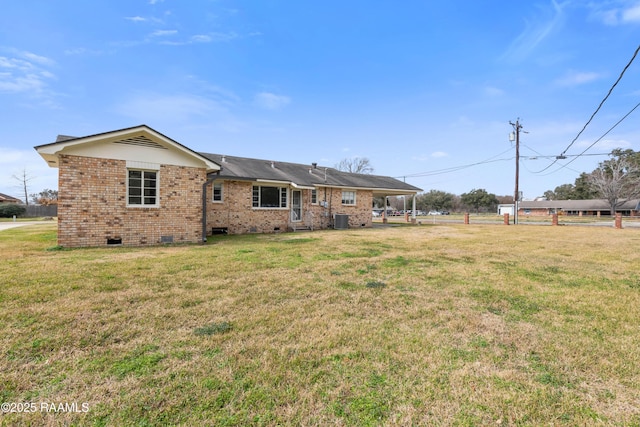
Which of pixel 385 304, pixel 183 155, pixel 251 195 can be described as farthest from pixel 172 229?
pixel 385 304

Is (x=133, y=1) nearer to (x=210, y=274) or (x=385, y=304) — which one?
(x=210, y=274)

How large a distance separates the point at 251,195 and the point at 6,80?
36.5 feet

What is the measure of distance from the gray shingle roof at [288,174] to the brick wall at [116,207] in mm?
2439

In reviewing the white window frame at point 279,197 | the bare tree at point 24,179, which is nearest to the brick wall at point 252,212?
the white window frame at point 279,197

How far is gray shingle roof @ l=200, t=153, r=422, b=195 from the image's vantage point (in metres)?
14.5

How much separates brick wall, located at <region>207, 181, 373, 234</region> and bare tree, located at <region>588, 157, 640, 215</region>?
5203 centimetres

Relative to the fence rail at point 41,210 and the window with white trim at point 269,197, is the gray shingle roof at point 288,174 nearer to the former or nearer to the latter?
the window with white trim at point 269,197

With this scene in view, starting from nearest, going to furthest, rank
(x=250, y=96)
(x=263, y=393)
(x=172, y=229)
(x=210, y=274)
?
1. (x=263, y=393)
2. (x=210, y=274)
3. (x=172, y=229)
4. (x=250, y=96)

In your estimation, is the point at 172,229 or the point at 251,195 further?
the point at 251,195

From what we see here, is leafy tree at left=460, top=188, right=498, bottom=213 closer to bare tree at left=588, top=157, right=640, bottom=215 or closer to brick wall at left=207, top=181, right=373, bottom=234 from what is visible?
bare tree at left=588, top=157, right=640, bottom=215

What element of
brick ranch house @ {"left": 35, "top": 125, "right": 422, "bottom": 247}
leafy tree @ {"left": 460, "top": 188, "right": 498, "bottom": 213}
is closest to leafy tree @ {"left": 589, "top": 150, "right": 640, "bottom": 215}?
leafy tree @ {"left": 460, "top": 188, "right": 498, "bottom": 213}

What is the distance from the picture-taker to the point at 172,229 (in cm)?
1012

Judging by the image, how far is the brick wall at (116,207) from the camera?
865cm

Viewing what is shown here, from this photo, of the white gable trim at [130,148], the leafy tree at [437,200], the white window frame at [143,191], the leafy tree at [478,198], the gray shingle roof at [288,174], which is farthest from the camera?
the leafy tree at [437,200]
